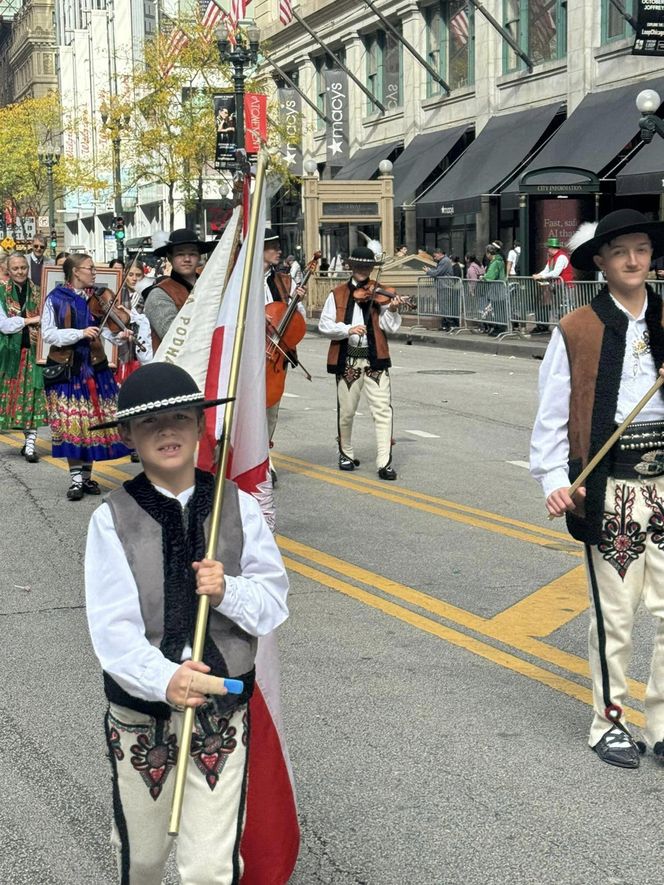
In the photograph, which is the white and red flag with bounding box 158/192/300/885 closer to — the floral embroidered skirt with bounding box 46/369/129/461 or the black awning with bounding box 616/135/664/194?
the floral embroidered skirt with bounding box 46/369/129/461

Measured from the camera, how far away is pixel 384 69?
1641 inches

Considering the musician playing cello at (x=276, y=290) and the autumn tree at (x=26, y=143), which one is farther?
the autumn tree at (x=26, y=143)

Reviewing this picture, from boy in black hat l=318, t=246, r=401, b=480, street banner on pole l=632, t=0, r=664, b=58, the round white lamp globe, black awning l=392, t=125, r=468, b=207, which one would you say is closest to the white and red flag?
boy in black hat l=318, t=246, r=401, b=480

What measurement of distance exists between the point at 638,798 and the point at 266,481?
71.2 inches

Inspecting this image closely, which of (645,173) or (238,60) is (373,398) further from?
(238,60)

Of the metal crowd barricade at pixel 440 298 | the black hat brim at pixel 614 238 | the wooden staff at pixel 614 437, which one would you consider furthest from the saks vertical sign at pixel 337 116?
the wooden staff at pixel 614 437

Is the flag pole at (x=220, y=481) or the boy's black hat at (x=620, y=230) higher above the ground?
the boy's black hat at (x=620, y=230)

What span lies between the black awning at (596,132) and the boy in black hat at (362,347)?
51.0 feet

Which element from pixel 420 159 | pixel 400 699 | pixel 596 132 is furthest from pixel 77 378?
pixel 420 159

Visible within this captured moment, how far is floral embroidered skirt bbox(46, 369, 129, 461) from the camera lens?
10758 millimetres

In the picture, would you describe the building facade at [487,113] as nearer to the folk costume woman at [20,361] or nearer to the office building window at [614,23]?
the office building window at [614,23]

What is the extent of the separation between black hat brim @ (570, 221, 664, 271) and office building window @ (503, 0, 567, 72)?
2746 centimetres

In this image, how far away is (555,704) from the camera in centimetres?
562

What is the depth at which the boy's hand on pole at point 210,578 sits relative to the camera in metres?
3.00
